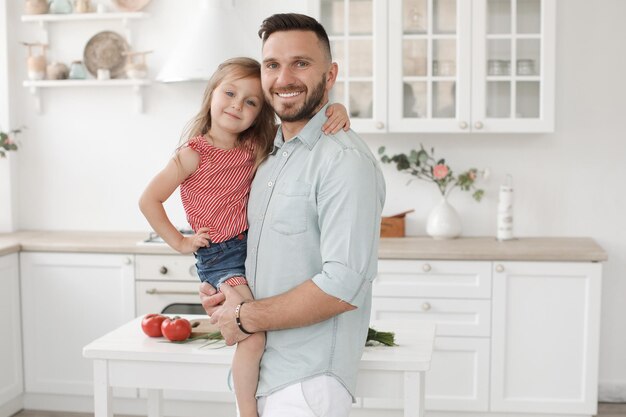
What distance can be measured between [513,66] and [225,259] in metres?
2.23

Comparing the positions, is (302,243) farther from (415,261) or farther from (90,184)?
(90,184)

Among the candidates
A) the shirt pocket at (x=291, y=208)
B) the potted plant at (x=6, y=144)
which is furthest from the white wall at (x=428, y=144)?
the shirt pocket at (x=291, y=208)

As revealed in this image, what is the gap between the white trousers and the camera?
2.01 meters

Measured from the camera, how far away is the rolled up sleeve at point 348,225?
1901 mm

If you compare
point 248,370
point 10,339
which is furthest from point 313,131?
point 10,339

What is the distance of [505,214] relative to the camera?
13.6 feet

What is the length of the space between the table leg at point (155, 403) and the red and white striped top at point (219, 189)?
776mm

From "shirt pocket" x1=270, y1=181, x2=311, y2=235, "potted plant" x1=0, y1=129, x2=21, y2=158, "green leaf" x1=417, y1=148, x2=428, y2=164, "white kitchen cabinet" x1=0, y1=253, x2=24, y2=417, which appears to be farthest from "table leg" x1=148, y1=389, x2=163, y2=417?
"potted plant" x1=0, y1=129, x2=21, y2=158

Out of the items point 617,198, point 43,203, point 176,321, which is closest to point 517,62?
point 617,198

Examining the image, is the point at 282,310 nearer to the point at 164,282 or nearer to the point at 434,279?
the point at 434,279

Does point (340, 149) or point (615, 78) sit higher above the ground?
point (615, 78)

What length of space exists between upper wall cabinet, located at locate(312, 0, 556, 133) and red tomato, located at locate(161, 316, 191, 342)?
1.80 m

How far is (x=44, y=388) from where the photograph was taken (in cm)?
420

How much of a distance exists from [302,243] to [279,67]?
1.35 feet
